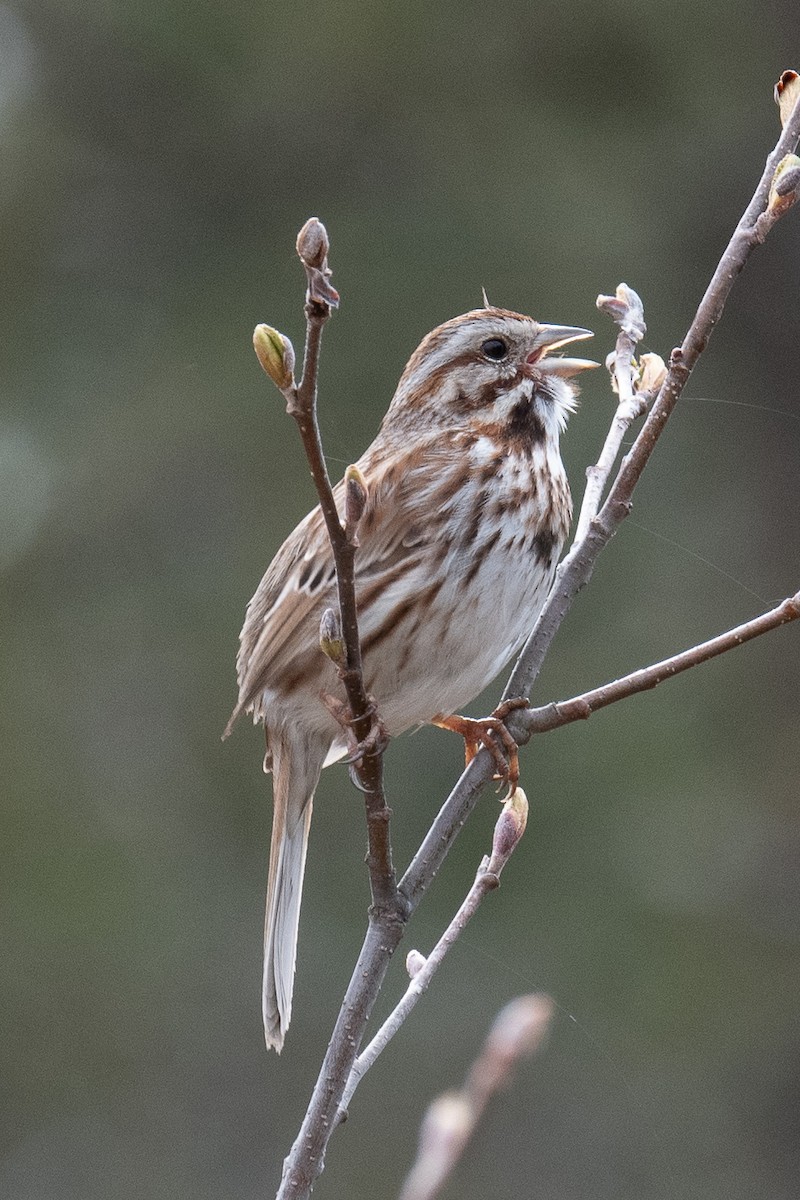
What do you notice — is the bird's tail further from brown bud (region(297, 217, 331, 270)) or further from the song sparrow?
brown bud (region(297, 217, 331, 270))

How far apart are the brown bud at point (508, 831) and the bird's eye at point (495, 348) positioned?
1.19 m

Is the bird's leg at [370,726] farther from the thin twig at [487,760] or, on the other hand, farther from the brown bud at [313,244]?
the brown bud at [313,244]

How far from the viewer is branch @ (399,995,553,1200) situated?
57.5 inches

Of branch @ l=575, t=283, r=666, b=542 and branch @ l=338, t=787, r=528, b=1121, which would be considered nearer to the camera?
branch @ l=338, t=787, r=528, b=1121

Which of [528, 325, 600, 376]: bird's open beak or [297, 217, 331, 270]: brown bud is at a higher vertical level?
[297, 217, 331, 270]: brown bud

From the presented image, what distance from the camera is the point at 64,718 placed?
22.4ft

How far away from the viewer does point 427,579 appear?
116 inches

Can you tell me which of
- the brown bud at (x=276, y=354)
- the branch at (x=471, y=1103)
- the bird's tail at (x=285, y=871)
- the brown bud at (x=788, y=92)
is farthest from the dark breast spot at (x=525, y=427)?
the branch at (x=471, y=1103)

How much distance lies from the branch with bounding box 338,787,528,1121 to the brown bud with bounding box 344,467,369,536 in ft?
1.60

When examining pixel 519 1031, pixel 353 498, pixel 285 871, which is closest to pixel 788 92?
pixel 353 498

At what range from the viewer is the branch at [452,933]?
6.77ft

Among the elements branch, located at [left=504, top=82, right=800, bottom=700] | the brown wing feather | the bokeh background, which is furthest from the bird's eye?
the bokeh background

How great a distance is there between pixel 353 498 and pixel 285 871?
4.38 ft

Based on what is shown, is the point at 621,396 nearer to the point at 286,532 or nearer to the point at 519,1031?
the point at 519,1031
